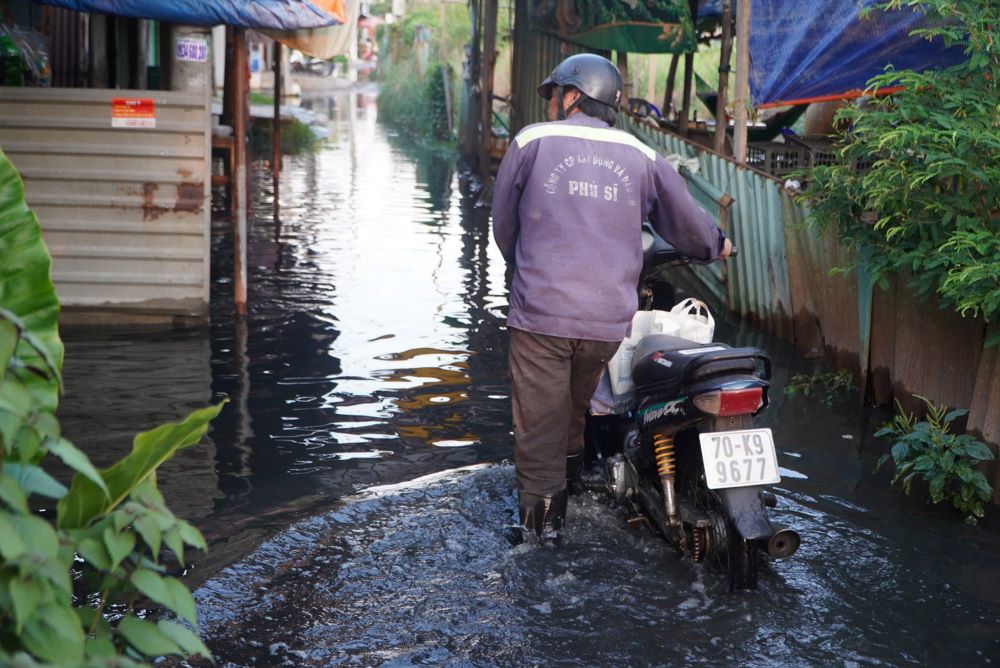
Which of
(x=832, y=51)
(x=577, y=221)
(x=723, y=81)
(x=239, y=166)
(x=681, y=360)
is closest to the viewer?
(x=681, y=360)

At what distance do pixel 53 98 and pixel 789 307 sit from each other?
5566mm

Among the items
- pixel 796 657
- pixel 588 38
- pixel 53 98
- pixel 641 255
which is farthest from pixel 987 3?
pixel 588 38

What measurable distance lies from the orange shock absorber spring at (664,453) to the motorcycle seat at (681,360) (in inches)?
8.9

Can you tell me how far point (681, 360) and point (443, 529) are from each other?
133 centimetres

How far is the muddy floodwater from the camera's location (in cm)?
395

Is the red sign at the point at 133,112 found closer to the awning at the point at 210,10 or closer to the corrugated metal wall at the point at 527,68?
the awning at the point at 210,10

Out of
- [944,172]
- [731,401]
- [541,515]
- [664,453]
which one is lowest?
[541,515]

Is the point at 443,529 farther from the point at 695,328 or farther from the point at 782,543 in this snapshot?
the point at 782,543

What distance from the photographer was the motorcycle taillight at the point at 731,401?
416 cm

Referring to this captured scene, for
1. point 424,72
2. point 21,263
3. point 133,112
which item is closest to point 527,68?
point 133,112

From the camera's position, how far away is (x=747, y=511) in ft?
13.8

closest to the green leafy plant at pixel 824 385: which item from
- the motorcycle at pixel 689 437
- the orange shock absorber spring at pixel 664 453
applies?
the motorcycle at pixel 689 437

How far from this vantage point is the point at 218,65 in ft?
89.1

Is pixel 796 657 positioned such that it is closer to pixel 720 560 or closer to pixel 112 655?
pixel 720 560
